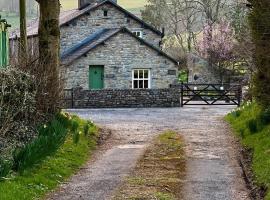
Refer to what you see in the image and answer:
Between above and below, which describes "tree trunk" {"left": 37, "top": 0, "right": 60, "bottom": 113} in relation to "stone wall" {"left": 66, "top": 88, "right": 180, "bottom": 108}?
above

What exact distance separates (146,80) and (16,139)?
2429cm

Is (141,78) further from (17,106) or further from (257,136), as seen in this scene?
(17,106)

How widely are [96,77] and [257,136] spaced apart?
2248cm

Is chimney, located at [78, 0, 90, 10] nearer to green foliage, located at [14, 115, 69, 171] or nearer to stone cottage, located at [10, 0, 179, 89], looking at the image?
stone cottage, located at [10, 0, 179, 89]

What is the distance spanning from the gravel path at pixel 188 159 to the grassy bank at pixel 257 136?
0.39m

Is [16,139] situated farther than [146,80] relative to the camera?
No

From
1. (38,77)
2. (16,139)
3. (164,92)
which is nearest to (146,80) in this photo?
(164,92)

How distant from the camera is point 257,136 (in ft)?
53.2

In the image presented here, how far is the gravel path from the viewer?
436 inches

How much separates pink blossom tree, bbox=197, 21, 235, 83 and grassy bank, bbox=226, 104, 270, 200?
29807 millimetres

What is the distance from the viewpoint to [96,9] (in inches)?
1655

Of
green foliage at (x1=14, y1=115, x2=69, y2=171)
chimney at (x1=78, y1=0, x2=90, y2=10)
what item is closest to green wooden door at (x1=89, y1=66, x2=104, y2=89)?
chimney at (x1=78, y1=0, x2=90, y2=10)

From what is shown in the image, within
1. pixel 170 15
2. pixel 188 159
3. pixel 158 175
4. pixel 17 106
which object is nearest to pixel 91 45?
pixel 17 106

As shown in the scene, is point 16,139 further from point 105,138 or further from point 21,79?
point 105,138
